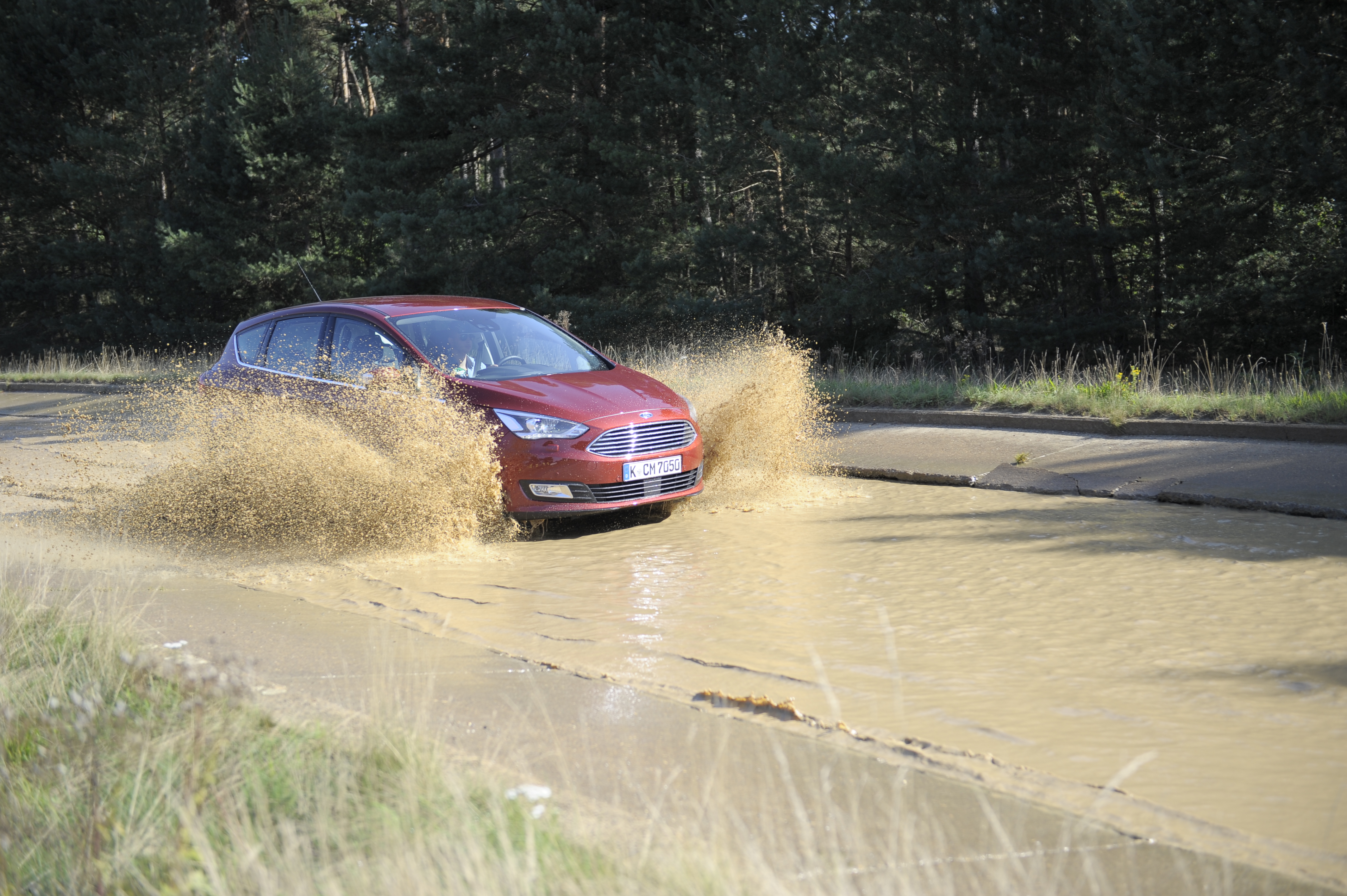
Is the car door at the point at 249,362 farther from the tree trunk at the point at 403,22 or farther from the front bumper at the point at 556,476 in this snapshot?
the tree trunk at the point at 403,22

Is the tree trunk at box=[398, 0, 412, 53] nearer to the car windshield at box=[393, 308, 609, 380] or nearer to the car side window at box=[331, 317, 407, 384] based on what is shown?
the car windshield at box=[393, 308, 609, 380]

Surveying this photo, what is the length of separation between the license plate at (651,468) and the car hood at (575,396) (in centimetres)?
39

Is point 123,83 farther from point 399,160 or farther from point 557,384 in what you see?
point 557,384

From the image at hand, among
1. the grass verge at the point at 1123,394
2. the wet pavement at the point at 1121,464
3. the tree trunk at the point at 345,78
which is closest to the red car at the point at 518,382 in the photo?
the wet pavement at the point at 1121,464

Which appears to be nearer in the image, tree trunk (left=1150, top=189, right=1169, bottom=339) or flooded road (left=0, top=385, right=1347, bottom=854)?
flooded road (left=0, top=385, right=1347, bottom=854)

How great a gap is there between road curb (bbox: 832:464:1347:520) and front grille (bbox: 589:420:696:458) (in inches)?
100

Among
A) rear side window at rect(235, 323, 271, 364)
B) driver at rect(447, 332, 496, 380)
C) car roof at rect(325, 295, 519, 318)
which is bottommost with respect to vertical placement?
driver at rect(447, 332, 496, 380)

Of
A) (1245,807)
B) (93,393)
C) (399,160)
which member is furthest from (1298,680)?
(399,160)

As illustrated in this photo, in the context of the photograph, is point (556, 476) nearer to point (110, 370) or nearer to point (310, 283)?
point (310, 283)

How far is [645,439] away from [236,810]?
5.58 metres

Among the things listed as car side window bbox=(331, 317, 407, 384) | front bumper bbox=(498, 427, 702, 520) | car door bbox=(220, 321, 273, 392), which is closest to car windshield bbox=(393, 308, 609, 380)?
car side window bbox=(331, 317, 407, 384)

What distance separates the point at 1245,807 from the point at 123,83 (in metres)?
44.4

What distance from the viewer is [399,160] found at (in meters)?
28.9

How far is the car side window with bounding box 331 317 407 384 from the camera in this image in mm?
8727
